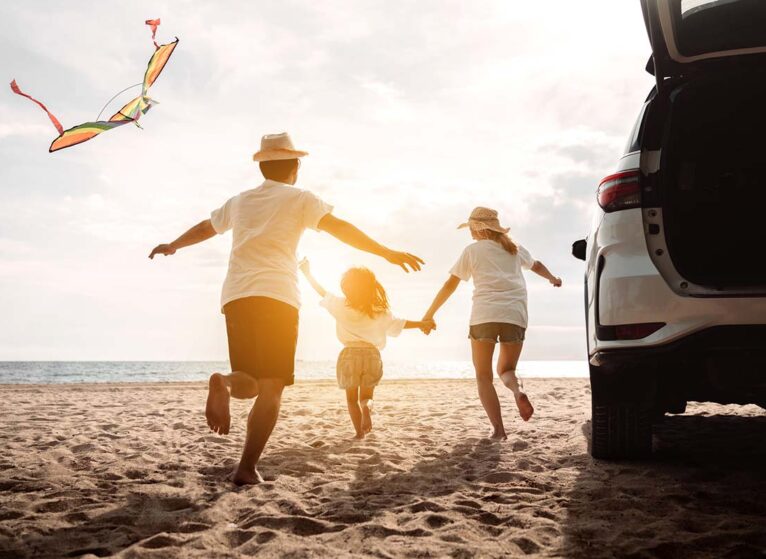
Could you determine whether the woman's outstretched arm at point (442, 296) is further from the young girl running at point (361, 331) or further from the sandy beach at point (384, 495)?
the sandy beach at point (384, 495)

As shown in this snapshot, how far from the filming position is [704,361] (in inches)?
120

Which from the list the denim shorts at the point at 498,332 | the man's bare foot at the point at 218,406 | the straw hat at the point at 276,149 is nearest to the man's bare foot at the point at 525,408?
the denim shorts at the point at 498,332

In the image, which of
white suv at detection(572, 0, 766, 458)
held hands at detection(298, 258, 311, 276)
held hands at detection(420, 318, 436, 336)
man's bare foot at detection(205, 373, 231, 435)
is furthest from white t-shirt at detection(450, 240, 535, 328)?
man's bare foot at detection(205, 373, 231, 435)

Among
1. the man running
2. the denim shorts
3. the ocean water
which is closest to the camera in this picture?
the man running

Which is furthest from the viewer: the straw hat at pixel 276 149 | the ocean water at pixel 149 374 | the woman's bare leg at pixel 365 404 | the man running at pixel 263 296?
the ocean water at pixel 149 374

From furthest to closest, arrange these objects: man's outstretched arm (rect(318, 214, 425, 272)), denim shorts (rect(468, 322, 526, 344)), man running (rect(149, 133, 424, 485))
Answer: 1. denim shorts (rect(468, 322, 526, 344))
2. man running (rect(149, 133, 424, 485))
3. man's outstretched arm (rect(318, 214, 425, 272))

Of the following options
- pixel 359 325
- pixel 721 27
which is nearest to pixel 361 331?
pixel 359 325

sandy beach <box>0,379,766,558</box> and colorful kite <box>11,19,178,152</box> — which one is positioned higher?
colorful kite <box>11,19,178,152</box>

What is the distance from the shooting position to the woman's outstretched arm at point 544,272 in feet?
20.5

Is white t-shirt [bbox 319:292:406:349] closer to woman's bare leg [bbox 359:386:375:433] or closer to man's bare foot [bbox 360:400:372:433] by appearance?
woman's bare leg [bbox 359:386:375:433]

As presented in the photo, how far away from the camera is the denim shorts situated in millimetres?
5562

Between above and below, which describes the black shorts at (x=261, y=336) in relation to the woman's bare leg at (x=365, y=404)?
above

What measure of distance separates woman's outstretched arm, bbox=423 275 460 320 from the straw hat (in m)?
2.34

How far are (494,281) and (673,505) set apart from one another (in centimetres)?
277
